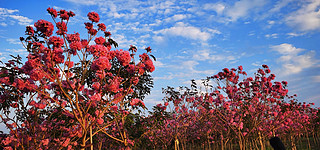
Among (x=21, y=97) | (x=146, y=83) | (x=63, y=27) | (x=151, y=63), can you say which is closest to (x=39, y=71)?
(x=63, y=27)

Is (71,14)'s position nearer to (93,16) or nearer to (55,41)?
(93,16)

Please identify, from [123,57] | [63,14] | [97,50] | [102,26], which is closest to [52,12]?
[63,14]

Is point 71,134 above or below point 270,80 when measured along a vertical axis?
below

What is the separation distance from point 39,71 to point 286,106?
12.0 meters

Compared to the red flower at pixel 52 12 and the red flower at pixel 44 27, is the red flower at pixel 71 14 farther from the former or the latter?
the red flower at pixel 44 27

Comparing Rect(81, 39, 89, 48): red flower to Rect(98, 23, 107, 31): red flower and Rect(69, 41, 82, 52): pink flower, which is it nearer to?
Rect(69, 41, 82, 52): pink flower

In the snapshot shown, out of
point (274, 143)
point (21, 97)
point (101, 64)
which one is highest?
point (101, 64)

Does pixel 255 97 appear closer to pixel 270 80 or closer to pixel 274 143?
pixel 270 80

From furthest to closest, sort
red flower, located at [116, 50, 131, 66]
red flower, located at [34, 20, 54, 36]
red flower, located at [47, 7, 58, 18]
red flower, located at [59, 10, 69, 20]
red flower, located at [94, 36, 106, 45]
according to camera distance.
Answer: red flower, located at [94, 36, 106, 45] → red flower, located at [116, 50, 131, 66] → red flower, located at [59, 10, 69, 20] → red flower, located at [47, 7, 58, 18] → red flower, located at [34, 20, 54, 36]

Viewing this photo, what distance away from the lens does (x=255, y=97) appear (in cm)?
A: 1098

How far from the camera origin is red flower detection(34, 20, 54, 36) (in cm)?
446

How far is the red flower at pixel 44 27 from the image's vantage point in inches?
175

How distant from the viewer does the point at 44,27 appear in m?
4.50

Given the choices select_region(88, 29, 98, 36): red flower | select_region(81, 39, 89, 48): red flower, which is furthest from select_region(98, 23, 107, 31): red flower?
select_region(81, 39, 89, 48): red flower
